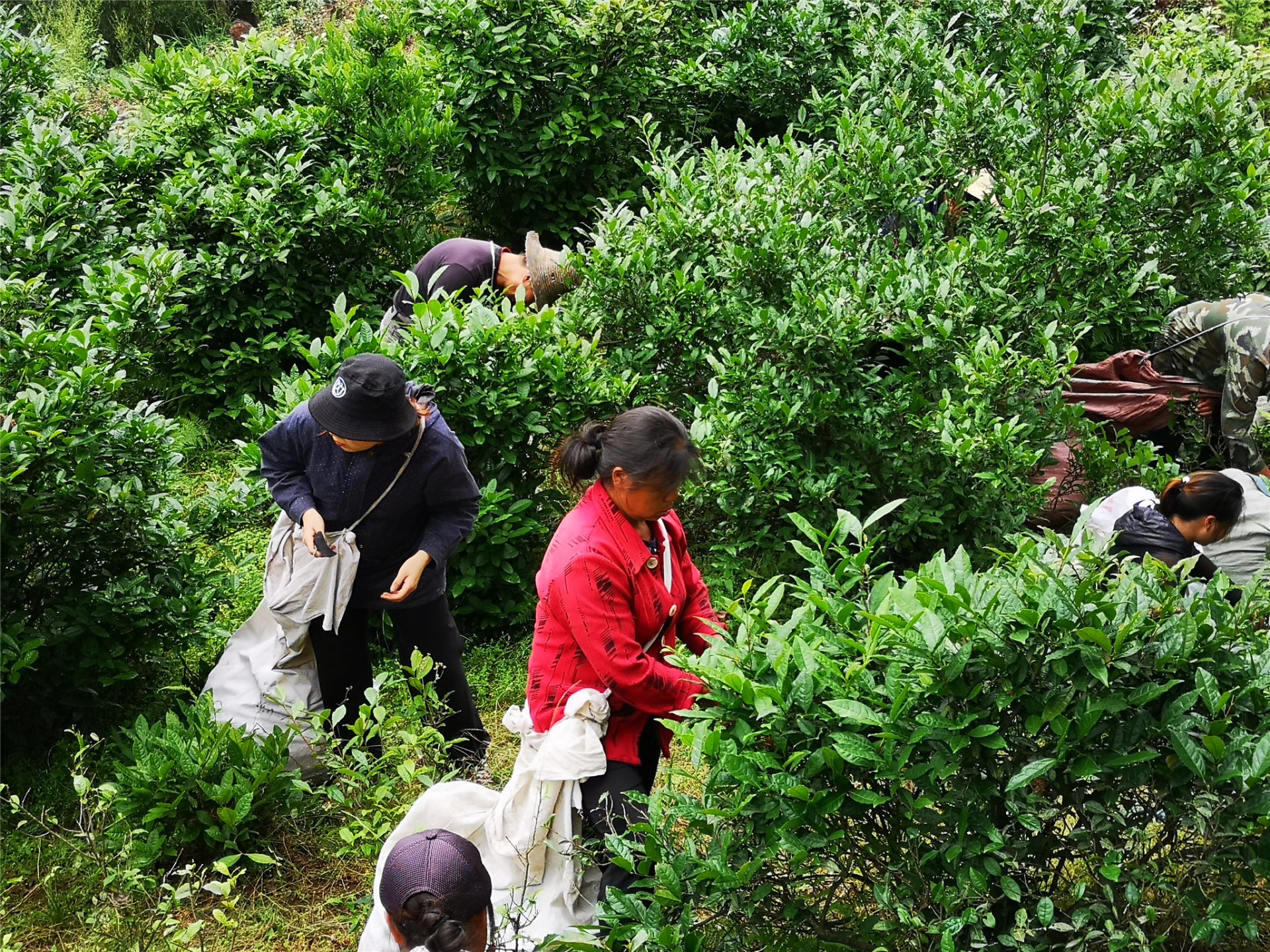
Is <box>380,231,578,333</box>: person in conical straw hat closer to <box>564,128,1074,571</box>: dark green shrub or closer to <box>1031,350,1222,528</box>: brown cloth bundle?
<box>564,128,1074,571</box>: dark green shrub

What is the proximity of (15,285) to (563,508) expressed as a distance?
2.37 m

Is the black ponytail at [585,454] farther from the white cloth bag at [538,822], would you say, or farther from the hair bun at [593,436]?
the white cloth bag at [538,822]

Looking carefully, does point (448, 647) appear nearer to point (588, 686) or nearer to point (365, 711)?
point (365, 711)

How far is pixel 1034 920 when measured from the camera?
263cm

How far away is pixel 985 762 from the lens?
2562 mm

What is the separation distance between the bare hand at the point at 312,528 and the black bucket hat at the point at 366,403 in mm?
310

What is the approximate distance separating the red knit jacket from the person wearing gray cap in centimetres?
59

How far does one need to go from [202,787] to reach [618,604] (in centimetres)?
159

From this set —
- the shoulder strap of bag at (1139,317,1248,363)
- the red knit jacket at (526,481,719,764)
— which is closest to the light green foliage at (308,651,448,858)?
the red knit jacket at (526,481,719,764)

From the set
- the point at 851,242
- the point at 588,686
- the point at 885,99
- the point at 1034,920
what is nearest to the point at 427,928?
the point at 588,686

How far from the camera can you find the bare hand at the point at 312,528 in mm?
3680

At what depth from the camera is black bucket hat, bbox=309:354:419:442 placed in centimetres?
352

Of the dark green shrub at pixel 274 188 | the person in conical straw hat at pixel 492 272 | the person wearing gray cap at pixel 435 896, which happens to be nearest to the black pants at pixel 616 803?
the person wearing gray cap at pixel 435 896

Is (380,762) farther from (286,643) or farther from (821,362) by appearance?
(821,362)
